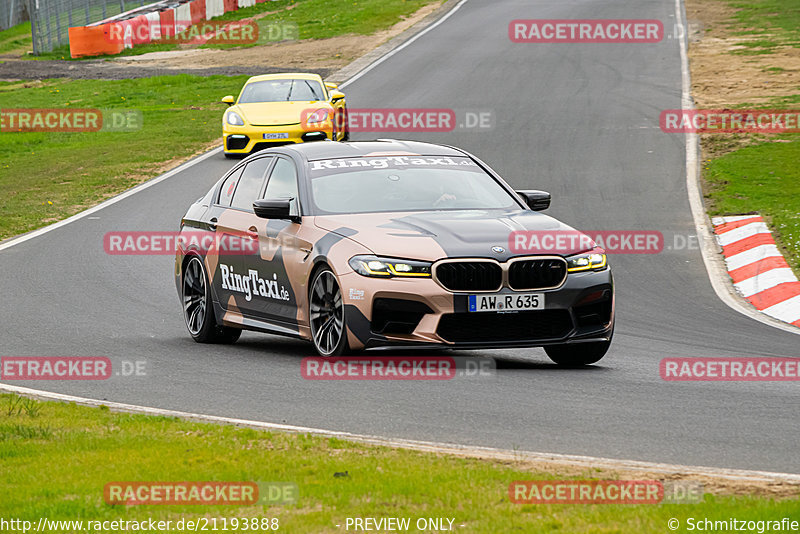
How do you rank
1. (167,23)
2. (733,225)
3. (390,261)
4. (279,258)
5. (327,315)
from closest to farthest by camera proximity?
(390,261), (327,315), (279,258), (733,225), (167,23)

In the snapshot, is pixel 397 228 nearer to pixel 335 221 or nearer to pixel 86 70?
pixel 335 221

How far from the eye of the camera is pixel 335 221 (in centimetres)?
931

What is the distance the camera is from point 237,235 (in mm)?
10445

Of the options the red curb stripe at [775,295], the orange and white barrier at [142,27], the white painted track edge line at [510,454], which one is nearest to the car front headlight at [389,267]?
the white painted track edge line at [510,454]

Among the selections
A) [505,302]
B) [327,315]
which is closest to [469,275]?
[505,302]

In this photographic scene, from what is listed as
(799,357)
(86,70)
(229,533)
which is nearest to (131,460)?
(229,533)

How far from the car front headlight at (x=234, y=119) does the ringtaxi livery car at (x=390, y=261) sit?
12.5 metres

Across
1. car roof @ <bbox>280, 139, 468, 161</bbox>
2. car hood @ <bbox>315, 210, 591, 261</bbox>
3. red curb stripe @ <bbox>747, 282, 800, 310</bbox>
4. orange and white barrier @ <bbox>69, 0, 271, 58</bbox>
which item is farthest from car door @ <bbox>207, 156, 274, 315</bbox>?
orange and white barrier @ <bbox>69, 0, 271, 58</bbox>

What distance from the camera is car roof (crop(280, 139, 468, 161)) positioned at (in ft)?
33.6

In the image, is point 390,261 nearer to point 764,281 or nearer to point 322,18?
point 764,281

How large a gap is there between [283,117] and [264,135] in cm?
48

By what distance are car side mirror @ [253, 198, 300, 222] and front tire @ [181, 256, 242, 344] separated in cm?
163

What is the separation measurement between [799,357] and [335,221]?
3794 mm

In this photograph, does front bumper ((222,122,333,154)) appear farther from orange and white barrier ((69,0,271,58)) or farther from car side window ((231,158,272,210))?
orange and white barrier ((69,0,271,58))
